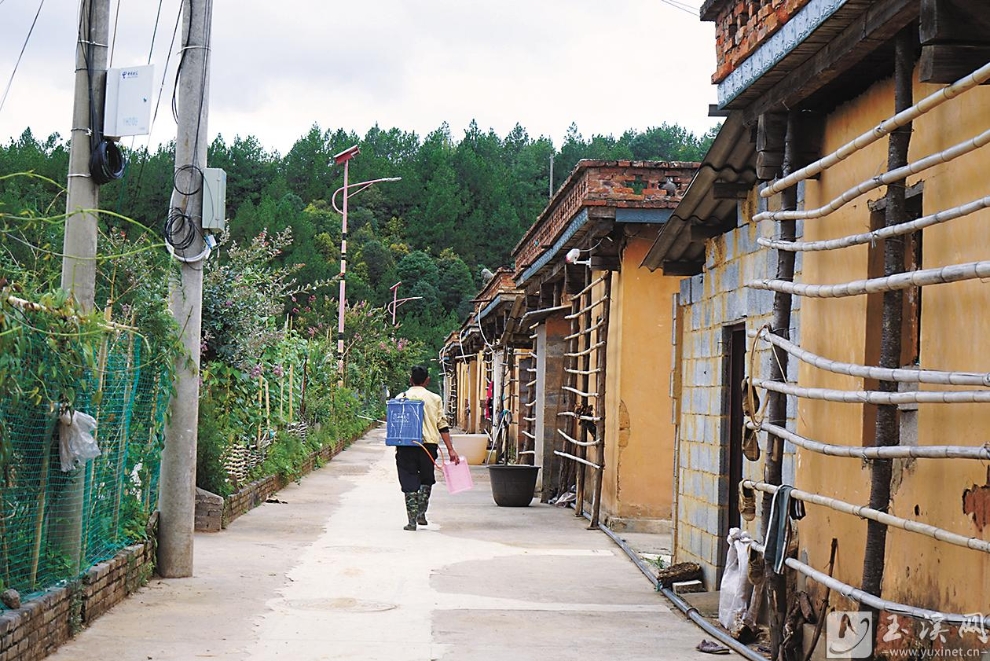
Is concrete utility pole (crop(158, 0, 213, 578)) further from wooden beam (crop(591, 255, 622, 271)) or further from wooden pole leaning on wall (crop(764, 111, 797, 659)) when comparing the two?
wooden beam (crop(591, 255, 622, 271))

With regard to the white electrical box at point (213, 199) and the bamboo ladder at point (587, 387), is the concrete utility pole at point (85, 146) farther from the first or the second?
the bamboo ladder at point (587, 387)

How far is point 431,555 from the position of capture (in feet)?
38.0

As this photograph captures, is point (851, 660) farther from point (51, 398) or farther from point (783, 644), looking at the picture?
point (51, 398)

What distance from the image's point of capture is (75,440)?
713cm

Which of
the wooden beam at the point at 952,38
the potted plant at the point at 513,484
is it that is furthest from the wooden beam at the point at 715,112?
the potted plant at the point at 513,484

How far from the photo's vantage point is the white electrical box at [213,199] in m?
9.88

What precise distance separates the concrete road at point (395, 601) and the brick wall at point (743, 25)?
143 inches

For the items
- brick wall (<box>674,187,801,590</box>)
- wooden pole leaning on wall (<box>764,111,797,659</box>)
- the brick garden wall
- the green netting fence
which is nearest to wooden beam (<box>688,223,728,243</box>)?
brick wall (<box>674,187,801,590</box>)

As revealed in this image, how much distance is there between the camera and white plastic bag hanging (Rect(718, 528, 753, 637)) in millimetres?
7656

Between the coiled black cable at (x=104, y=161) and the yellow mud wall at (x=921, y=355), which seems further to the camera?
the coiled black cable at (x=104, y=161)

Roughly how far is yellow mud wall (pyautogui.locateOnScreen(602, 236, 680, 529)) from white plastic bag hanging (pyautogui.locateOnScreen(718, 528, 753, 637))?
622cm

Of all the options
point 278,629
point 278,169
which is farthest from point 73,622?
point 278,169

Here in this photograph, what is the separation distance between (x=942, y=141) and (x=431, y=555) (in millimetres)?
7211

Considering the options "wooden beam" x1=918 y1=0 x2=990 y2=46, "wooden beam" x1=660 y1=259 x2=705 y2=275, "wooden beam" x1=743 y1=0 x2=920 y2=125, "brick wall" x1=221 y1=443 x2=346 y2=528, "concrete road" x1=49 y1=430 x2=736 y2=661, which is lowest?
"concrete road" x1=49 y1=430 x2=736 y2=661
